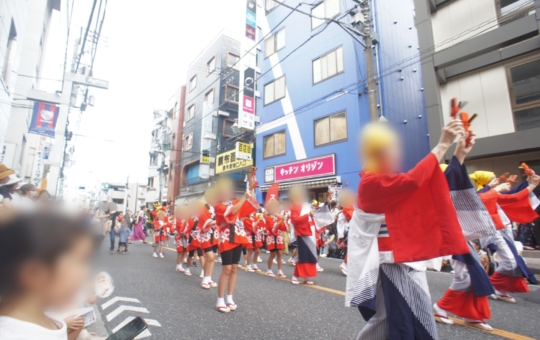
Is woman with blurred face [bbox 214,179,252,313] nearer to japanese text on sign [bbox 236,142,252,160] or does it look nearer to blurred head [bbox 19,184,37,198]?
blurred head [bbox 19,184,37,198]

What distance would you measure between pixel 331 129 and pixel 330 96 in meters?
1.66

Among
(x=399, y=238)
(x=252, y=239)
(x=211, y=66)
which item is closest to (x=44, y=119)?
(x=252, y=239)

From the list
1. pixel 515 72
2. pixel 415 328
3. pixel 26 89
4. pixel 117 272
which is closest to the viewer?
pixel 415 328

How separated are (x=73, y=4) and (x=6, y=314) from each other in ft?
35.6

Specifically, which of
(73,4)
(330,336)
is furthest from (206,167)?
(330,336)

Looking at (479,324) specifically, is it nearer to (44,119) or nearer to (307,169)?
(307,169)

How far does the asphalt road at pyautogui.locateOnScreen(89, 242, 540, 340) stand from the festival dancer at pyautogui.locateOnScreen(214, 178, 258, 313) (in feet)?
0.74

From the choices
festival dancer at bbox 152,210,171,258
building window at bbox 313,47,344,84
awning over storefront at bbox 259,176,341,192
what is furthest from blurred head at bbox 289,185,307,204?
building window at bbox 313,47,344,84

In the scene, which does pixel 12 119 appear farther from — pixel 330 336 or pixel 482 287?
pixel 482 287

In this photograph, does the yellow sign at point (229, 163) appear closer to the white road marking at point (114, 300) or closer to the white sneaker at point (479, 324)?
the white road marking at point (114, 300)

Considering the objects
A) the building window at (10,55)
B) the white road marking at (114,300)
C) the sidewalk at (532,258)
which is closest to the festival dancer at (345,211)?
the white road marking at (114,300)

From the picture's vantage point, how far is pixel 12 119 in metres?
13.5

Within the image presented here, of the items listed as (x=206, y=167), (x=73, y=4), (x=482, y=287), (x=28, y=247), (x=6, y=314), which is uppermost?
(x=73, y=4)

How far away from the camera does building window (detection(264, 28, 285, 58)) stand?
58.9ft
